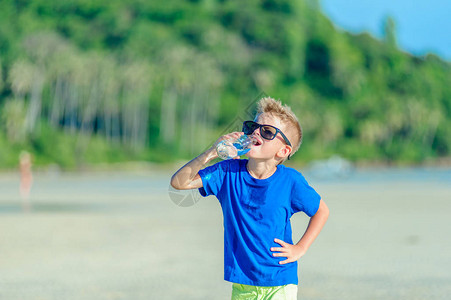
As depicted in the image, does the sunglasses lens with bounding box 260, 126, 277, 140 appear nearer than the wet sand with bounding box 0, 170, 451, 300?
Yes

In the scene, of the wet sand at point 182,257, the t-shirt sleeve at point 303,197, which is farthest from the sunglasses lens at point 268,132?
the wet sand at point 182,257

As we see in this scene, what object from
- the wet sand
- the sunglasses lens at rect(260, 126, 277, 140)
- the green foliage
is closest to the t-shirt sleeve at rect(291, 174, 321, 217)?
the sunglasses lens at rect(260, 126, 277, 140)

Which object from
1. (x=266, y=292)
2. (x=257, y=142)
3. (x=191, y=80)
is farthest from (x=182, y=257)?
(x=191, y=80)

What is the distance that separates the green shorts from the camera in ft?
11.2

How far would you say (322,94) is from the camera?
4631 inches

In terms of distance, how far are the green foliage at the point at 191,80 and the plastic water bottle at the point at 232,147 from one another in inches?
2480

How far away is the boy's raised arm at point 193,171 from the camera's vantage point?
11.0ft

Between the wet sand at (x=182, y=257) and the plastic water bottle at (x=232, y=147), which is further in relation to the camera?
the wet sand at (x=182, y=257)

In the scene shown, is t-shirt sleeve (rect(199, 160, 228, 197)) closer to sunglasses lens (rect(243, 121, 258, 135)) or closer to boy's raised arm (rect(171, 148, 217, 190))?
boy's raised arm (rect(171, 148, 217, 190))

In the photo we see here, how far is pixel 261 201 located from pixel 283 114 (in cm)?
42

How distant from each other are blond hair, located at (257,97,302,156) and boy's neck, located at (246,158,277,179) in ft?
0.40

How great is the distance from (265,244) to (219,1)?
141 m

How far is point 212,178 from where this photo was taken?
348 centimetres

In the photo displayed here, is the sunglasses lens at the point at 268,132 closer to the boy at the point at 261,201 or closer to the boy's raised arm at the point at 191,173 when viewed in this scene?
the boy at the point at 261,201
